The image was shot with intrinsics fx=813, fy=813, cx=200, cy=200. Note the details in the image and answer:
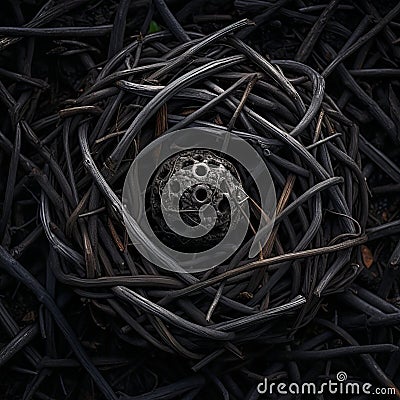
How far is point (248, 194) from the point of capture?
0.94 meters

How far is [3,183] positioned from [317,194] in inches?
15.7

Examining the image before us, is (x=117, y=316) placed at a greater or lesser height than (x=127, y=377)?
greater

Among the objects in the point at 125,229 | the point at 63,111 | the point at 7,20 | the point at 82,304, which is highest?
the point at 7,20

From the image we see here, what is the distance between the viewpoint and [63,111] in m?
0.96

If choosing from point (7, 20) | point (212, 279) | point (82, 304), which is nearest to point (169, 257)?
point (212, 279)

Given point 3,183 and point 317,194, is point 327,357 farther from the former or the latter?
point 3,183

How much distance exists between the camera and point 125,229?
0.92 meters

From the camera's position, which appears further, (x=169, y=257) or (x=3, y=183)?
(x=3, y=183)

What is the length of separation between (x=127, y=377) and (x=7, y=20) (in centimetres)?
48

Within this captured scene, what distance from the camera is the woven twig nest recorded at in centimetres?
92

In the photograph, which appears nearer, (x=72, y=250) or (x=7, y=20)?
(x=72, y=250)

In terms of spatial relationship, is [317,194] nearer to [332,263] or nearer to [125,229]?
[332,263]

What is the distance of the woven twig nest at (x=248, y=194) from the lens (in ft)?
3.02

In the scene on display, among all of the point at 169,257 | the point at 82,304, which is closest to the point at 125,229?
the point at 169,257
